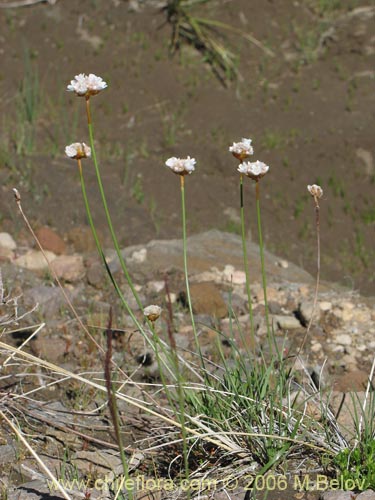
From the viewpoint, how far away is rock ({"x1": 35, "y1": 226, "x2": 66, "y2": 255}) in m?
4.18

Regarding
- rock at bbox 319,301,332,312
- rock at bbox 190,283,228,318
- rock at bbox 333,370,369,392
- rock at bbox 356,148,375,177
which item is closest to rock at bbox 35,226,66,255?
rock at bbox 190,283,228,318

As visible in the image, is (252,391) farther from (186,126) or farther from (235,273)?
(186,126)

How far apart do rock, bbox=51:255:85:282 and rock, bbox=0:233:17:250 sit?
283 mm

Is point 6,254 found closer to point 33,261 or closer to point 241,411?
point 33,261

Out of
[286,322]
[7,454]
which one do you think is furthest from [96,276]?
[7,454]

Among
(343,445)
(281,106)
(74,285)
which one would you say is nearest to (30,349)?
(74,285)

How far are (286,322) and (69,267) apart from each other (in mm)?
1144

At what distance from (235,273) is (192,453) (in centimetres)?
175

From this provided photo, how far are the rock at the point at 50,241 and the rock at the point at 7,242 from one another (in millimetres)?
143

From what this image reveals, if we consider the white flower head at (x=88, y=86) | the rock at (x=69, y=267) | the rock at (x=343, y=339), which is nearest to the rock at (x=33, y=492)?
the white flower head at (x=88, y=86)

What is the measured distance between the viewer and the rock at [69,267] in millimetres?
3824

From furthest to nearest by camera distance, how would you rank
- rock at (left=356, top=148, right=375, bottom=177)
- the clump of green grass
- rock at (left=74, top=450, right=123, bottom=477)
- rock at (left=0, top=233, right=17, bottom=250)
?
the clump of green grass
rock at (left=356, top=148, right=375, bottom=177)
rock at (left=0, top=233, right=17, bottom=250)
rock at (left=74, top=450, right=123, bottom=477)

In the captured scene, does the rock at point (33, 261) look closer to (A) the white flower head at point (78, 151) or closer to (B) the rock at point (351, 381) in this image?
(B) the rock at point (351, 381)

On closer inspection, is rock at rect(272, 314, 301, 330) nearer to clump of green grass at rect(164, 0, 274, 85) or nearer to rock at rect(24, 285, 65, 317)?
rock at rect(24, 285, 65, 317)
